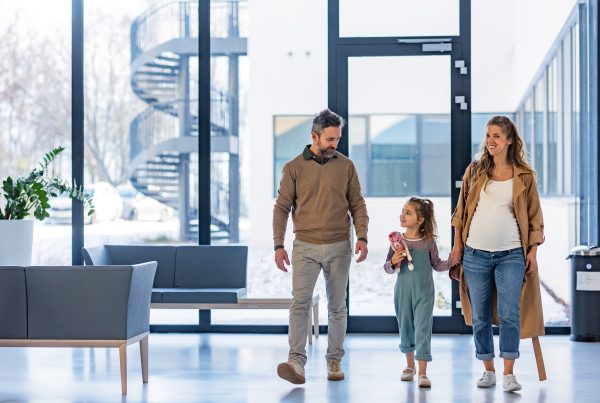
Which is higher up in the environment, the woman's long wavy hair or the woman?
the woman's long wavy hair

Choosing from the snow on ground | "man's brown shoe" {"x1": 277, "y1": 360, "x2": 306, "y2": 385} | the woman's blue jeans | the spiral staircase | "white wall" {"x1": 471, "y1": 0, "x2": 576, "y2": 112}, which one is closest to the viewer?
the woman's blue jeans

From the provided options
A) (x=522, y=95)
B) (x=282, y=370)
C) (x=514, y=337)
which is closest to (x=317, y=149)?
(x=282, y=370)

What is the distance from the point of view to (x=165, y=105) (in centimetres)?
613

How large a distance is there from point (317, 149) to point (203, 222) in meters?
2.27

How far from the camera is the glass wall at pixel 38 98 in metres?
6.18

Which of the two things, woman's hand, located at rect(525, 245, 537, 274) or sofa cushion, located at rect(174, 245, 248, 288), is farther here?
sofa cushion, located at rect(174, 245, 248, 288)

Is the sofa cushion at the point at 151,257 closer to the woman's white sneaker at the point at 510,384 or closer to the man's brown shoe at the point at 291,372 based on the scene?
the man's brown shoe at the point at 291,372

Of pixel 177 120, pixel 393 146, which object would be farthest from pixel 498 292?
pixel 177 120

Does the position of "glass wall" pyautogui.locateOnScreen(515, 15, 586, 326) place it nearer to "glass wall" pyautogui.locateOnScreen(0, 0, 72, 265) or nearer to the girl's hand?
the girl's hand

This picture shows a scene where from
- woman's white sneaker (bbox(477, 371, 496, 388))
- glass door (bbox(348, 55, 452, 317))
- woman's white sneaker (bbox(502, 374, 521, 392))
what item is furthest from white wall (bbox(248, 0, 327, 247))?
woman's white sneaker (bbox(502, 374, 521, 392))

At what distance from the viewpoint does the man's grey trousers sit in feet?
13.1

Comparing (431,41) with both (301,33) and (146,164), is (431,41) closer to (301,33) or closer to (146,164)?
(301,33)

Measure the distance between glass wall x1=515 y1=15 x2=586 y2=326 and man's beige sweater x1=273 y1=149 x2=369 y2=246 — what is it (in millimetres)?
2637

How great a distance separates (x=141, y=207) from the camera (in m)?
6.13
